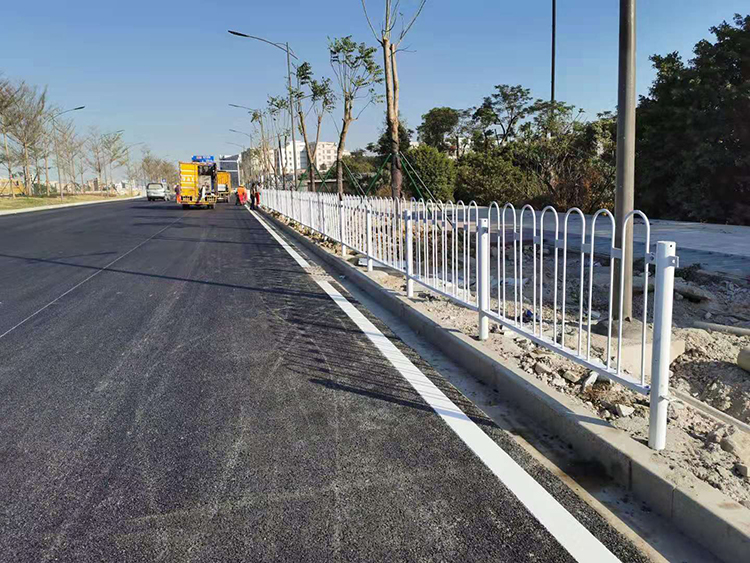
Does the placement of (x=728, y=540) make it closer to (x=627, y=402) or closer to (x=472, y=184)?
(x=627, y=402)

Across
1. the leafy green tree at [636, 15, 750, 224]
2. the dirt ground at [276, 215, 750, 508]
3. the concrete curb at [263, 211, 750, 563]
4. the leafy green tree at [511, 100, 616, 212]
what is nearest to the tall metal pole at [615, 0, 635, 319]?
the dirt ground at [276, 215, 750, 508]

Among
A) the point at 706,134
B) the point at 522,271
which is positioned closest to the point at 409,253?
the point at 522,271

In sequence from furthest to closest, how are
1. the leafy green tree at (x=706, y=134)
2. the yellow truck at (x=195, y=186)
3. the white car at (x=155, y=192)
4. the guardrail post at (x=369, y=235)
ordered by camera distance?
the white car at (x=155, y=192)
the yellow truck at (x=195, y=186)
the leafy green tree at (x=706, y=134)
the guardrail post at (x=369, y=235)

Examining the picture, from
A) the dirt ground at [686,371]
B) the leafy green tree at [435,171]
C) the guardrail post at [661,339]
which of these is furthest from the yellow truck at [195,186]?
the guardrail post at [661,339]

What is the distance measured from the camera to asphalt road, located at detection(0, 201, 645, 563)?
2570 millimetres

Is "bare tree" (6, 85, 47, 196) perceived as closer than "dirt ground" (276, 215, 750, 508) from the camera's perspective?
No

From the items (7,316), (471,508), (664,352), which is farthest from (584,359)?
(7,316)

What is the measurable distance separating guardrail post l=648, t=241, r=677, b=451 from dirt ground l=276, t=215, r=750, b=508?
114 mm

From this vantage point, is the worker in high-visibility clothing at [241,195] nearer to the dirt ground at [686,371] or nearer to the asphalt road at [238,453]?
the dirt ground at [686,371]

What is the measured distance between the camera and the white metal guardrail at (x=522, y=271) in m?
3.07

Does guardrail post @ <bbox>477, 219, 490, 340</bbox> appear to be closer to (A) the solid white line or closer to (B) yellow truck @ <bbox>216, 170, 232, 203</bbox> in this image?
(A) the solid white line

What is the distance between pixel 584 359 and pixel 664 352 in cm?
81

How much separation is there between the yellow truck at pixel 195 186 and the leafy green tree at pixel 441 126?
779 inches

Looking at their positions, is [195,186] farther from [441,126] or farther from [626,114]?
[626,114]
